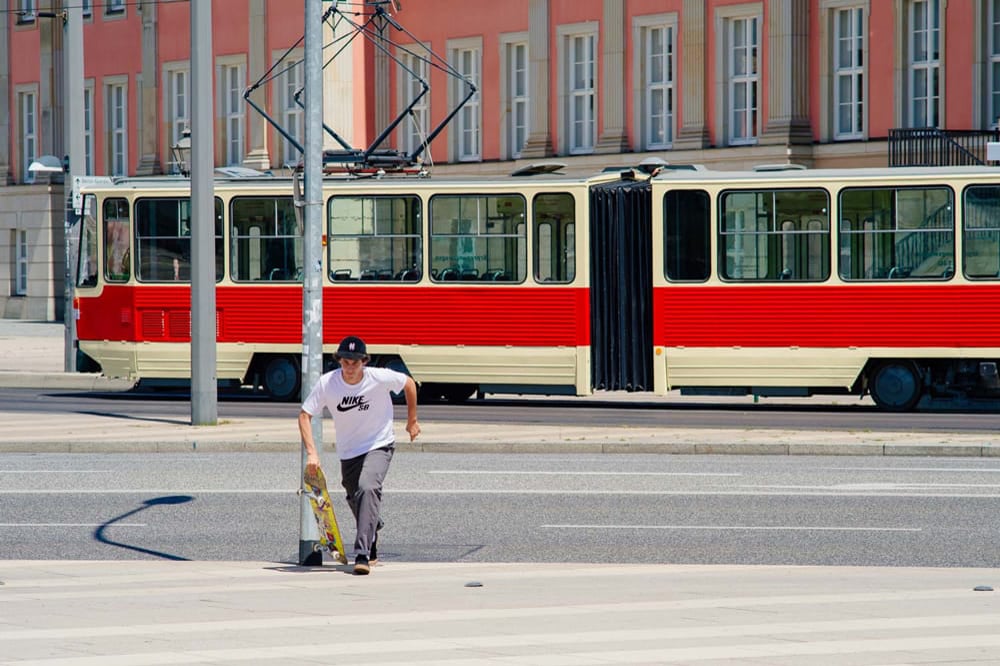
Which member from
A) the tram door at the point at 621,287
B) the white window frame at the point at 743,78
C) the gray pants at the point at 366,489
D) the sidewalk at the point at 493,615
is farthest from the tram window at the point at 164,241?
the sidewalk at the point at 493,615

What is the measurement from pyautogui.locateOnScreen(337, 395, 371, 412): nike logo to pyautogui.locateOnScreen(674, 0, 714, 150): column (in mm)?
28289

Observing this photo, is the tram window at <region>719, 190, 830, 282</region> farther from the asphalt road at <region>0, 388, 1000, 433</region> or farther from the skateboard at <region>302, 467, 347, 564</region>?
the skateboard at <region>302, 467, 347, 564</region>

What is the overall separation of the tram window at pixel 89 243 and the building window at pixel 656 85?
16.1 m

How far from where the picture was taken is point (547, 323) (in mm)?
25250

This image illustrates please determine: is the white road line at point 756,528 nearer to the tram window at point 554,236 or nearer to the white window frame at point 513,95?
the tram window at point 554,236

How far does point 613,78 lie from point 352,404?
30.6 meters

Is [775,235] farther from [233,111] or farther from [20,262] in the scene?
[20,262]

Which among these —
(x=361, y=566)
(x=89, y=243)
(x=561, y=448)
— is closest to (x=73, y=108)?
(x=89, y=243)

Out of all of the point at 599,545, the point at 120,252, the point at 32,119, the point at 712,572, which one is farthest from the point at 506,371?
the point at 32,119

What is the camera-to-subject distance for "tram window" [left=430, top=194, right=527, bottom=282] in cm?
2562

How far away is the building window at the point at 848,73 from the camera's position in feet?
121

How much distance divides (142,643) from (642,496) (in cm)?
743

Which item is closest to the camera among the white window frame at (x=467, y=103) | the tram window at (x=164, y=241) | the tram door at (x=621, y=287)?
the tram door at (x=621, y=287)

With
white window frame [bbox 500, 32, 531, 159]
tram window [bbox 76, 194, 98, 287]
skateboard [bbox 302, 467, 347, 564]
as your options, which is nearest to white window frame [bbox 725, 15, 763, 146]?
white window frame [bbox 500, 32, 531, 159]
